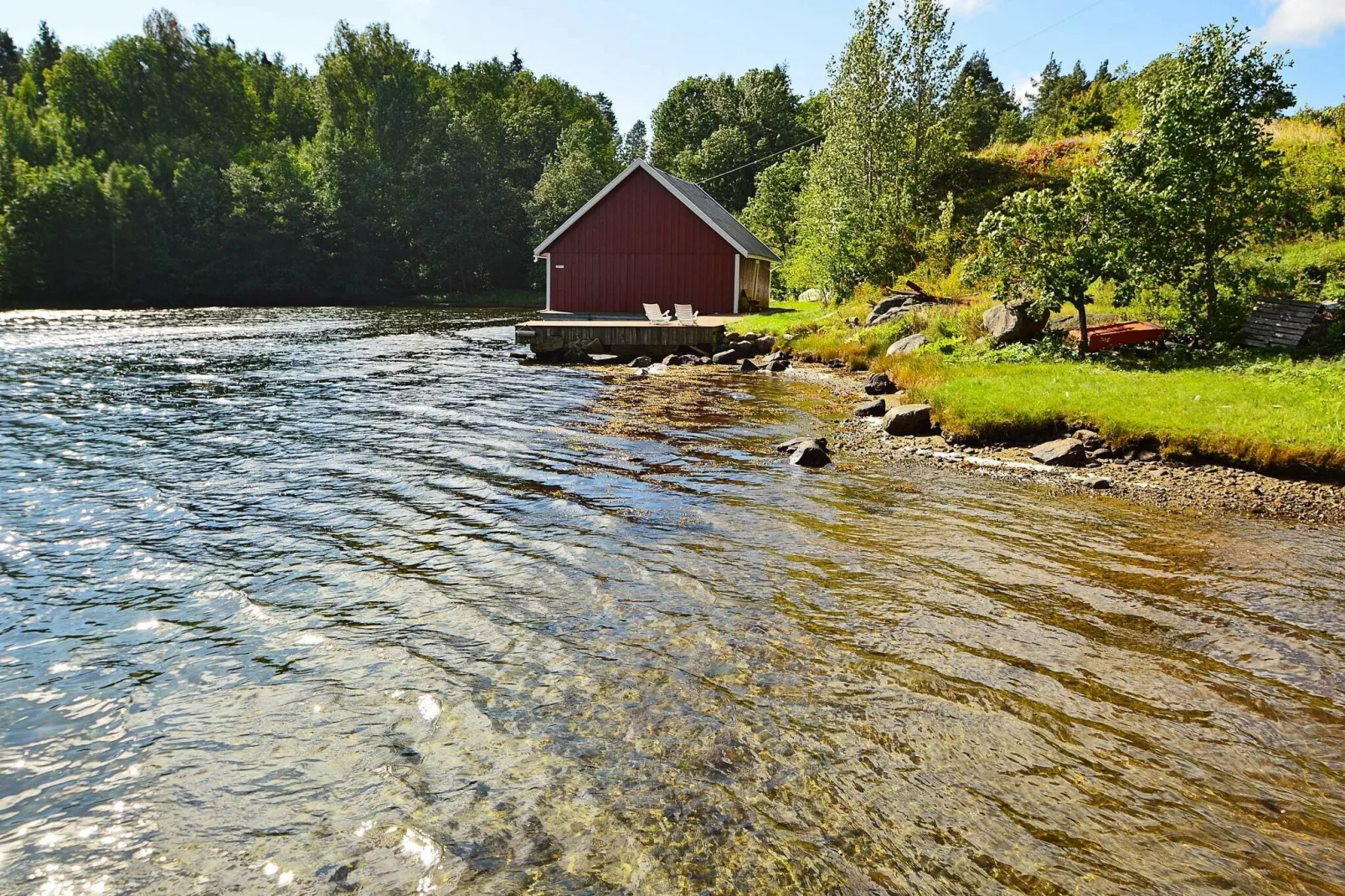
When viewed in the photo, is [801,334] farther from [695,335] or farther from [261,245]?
[261,245]

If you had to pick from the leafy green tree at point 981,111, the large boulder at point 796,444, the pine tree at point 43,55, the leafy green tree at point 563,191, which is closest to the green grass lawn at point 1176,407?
the large boulder at point 796,444

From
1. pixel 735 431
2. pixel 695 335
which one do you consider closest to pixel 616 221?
pixel 695 335

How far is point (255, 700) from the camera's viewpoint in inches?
189

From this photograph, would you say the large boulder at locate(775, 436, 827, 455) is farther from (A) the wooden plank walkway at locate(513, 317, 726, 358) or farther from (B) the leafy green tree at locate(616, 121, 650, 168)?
(B) the leafy green tree at locate(616, 121, 650, 168)

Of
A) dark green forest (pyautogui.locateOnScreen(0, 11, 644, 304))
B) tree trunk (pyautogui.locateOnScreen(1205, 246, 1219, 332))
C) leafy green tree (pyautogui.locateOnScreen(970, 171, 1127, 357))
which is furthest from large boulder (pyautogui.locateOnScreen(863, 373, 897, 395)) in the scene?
dark green forest (pyautogui.locateOnScreen(0, 11, 644, 304))

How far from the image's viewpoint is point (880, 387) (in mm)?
15914

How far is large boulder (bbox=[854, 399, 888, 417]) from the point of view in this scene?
13.8 metres

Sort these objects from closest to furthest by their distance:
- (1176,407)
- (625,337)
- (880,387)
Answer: (1176,407) < (880,387) < (625,337)

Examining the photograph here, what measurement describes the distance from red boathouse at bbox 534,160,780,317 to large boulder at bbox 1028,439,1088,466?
23840mm

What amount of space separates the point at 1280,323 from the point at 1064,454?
670 cm

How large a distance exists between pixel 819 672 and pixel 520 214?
197 feet

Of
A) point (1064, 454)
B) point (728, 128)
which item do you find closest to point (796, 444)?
point (1064, 454)

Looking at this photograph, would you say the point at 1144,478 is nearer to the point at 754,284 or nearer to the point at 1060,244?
the point at 1060,244

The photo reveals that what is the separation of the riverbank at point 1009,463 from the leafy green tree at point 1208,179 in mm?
5913
